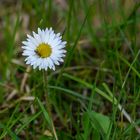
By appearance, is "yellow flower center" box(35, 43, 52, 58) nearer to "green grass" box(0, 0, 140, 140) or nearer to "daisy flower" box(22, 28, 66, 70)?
"daisy flower" box(22, 28, 66, 70)

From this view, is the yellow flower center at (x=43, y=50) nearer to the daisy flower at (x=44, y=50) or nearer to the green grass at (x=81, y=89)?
the daisy flower at (x=44, y=50)

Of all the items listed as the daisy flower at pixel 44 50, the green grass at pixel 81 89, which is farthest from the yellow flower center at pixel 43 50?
the green grass at pixel 81 89

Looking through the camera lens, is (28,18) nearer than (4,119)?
No

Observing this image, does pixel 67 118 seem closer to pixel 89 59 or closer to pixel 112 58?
pixel 112 58

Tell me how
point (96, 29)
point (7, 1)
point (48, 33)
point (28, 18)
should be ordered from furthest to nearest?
point (7, 1) → point (28, 18) → point (96, 29) → point (48, 33)

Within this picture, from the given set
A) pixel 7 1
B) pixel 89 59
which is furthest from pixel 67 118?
pixel 7 1

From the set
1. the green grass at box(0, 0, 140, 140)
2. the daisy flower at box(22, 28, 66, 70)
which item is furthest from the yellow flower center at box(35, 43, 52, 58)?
the green grass at box(0, 0, 140, 140)

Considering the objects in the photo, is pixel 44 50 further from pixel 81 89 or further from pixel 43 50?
pixel 81 89
